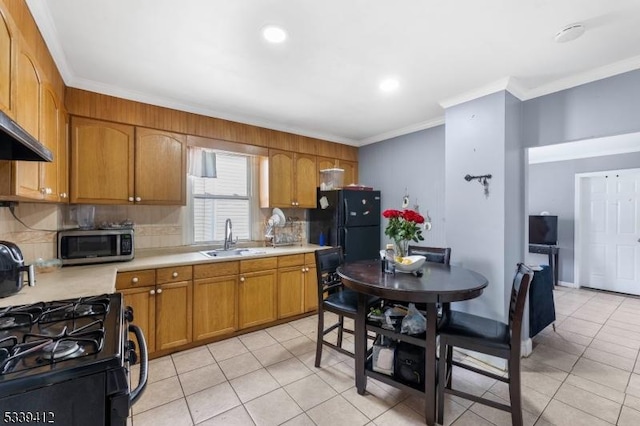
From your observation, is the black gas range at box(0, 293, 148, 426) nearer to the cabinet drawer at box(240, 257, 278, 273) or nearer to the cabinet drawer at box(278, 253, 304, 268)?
the cabinet drawer at box(240, 257, 278, 273)

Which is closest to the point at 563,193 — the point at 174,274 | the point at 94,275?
the point at 174,274

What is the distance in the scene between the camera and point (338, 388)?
7.15ft

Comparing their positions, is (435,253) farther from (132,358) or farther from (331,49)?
(132,358)

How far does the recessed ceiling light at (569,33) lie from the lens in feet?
5.83

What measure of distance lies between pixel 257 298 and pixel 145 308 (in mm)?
1064

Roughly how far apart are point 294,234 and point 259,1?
286 cm

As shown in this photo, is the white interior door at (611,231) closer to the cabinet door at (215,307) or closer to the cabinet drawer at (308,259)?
the cabinet drawer at (308,259)

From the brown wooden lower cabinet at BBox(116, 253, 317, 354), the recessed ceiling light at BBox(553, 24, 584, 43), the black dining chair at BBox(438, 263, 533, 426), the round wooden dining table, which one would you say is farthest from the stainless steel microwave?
the recessed ceiling light at BBox(553, 24, 584, 43)

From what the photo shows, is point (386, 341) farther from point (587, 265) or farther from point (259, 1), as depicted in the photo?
point (587, 265)

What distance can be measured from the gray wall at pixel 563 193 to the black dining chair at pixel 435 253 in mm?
3918

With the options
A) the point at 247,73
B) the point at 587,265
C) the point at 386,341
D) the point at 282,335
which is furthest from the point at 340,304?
the point at 587,265

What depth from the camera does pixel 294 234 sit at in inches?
158

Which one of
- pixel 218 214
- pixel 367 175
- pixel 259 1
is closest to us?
pixel 259 1

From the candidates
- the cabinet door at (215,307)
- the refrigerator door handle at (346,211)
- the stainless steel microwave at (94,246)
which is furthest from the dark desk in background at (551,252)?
the stainless steel microwave at (94,246)
